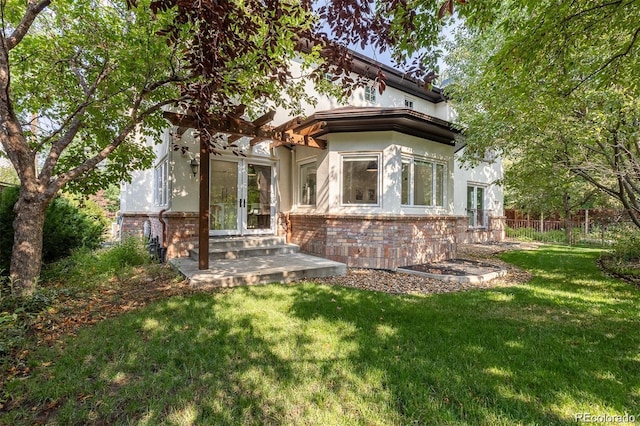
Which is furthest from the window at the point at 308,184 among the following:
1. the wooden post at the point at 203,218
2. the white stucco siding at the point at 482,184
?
the white stucco siding at the point at 482,184

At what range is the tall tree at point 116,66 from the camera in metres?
3.26

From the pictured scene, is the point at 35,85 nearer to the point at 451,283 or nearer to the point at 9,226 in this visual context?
the point at 9,226

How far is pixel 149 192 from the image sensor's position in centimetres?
1302

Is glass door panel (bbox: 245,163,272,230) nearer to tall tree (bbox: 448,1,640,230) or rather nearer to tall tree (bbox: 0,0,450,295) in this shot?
tall tree (bbox: 0,0,450,295)

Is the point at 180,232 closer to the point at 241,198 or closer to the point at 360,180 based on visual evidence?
the point at 241,198

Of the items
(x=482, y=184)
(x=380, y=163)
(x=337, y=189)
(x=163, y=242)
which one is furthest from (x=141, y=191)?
(x=482, y=184)

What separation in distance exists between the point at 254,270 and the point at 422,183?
5428 mm

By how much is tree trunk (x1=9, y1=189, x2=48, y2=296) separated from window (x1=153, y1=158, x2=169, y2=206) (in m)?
3.82

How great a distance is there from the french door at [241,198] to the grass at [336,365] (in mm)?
4107

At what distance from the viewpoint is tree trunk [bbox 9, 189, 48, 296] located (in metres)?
4.62

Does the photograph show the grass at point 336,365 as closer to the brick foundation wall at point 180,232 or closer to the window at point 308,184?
the brick foundation wall at point 180,232

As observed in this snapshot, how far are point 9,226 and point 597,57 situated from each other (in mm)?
11697

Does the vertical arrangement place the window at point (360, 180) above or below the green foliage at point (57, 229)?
above

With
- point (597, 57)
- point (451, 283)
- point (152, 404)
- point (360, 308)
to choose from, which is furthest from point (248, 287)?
point (597, 57)
